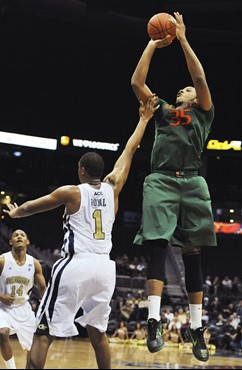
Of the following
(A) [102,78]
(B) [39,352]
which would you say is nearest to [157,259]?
(B) [39,352]

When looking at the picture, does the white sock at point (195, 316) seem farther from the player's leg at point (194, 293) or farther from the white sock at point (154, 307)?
the white sock at point (154, 307)

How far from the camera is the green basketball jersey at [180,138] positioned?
248 inches

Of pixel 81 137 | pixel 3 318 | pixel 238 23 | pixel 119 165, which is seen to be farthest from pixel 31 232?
pixel 119 165

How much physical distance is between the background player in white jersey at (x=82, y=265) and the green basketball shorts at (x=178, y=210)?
1.16 ft

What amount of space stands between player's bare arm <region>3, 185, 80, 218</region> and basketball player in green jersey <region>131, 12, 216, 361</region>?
0.69 m

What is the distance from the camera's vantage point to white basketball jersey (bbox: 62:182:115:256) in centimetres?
597

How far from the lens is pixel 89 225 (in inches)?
236

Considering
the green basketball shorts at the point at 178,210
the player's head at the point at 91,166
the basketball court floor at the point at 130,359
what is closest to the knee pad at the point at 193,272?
the green basketball shorts at the point at 178,210

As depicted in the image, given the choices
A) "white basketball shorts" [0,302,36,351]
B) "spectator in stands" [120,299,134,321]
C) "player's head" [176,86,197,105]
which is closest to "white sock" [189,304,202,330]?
"player's head" [176,86,197,105]

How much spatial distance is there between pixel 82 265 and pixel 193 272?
109 centimetres

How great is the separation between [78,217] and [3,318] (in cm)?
402

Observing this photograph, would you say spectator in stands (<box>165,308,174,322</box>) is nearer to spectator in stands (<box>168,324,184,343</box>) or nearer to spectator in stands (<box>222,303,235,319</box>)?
spectator in stands (<box>168,324,184,343</box>)

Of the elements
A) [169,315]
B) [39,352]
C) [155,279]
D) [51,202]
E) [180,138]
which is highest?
[180,138]

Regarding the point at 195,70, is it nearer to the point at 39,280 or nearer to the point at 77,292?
the point at 77,292
